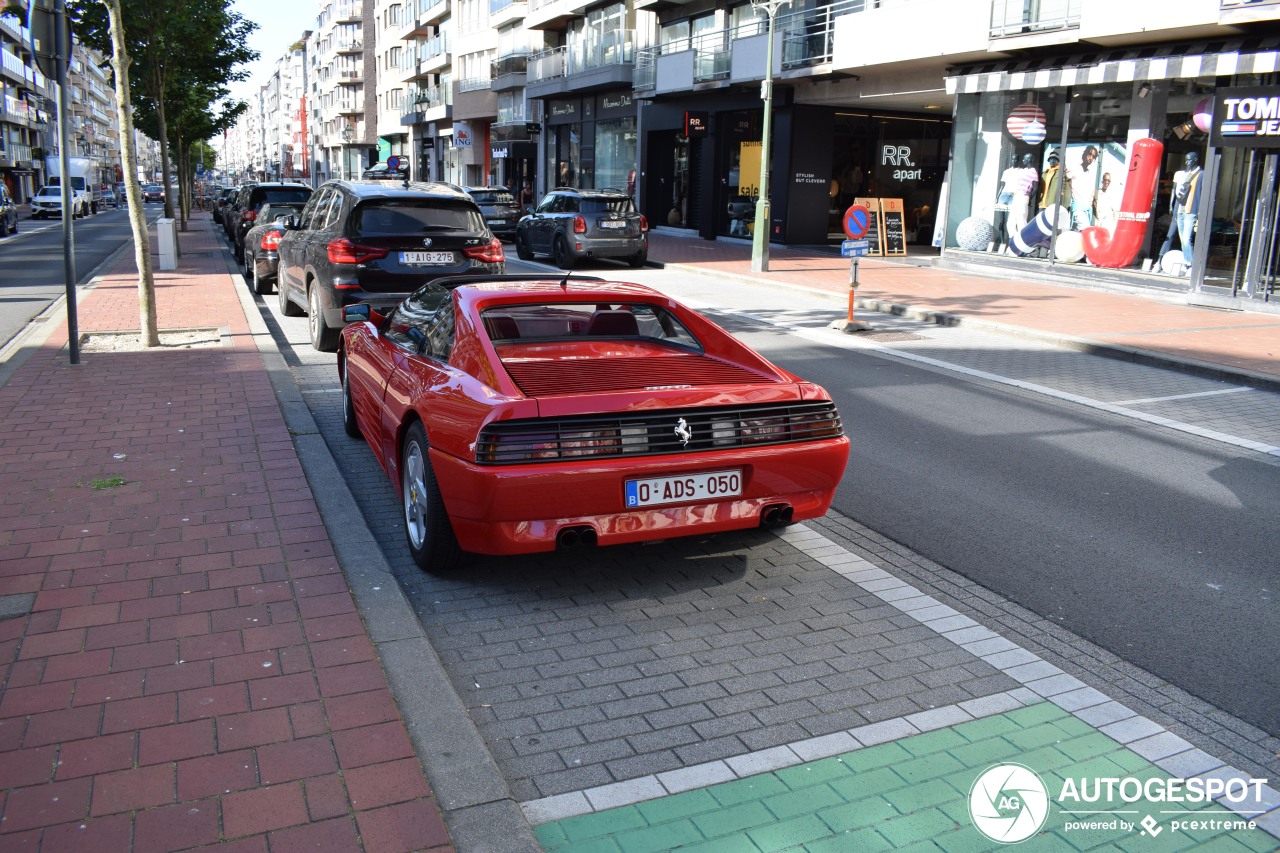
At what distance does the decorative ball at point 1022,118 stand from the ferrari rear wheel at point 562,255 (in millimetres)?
9564

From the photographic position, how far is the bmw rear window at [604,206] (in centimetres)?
2281

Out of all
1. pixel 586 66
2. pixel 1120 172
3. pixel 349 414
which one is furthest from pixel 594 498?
pixel 586 66

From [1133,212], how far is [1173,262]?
50.4 inches

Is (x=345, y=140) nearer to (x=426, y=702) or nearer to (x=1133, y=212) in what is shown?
(x=1133, y=212)

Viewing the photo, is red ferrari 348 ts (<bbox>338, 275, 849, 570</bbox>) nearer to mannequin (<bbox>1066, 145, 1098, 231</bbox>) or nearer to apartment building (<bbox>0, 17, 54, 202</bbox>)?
mannequin (<bbox>1066, 145, 1098, 231</bbox>)

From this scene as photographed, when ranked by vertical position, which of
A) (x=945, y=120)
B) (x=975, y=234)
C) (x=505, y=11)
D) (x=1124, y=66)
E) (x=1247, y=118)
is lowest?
(x=975, y=234)

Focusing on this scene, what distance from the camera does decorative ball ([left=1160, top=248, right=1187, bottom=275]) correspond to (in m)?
17.6

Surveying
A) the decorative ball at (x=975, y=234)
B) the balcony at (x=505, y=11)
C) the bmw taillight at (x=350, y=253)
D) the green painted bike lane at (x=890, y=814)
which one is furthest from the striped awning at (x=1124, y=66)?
the balcony at (x=505, y=11)

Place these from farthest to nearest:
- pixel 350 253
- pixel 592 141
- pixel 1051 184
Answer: pixel 592 141 < pixel 1051 184 < pixel 350 253

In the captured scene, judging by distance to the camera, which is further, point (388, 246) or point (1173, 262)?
point (1173, 262)

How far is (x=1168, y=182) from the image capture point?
58.2ft

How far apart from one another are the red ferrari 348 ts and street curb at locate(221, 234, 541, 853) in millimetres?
328

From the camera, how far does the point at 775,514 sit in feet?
15.8

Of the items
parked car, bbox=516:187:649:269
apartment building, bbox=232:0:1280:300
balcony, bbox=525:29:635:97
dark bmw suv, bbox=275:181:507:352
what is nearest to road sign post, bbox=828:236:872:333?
Result: dark bmw suv, bbox=275:181:507:352
